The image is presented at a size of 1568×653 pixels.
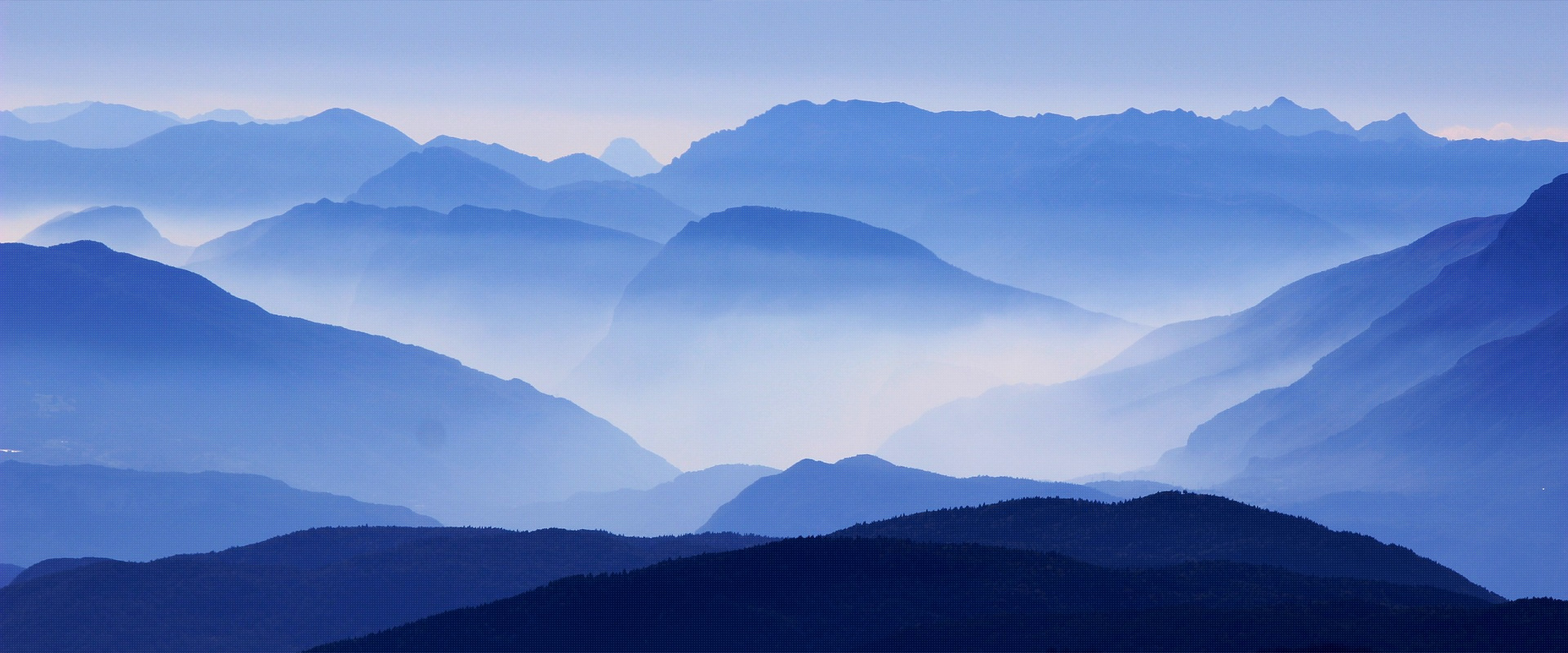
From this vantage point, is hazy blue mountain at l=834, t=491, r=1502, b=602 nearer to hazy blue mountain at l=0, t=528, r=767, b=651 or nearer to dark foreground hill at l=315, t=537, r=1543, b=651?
dark foreground hill at l=315, t=537, r=1543, b=651

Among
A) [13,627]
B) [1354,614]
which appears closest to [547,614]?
[1354,614]

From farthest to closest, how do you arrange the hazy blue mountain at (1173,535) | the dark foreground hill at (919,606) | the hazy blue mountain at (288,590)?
the hazy blue mountain at (288,590) → the hazy blue mountain at (1173,535) → the dark foreground hill at (919,606)

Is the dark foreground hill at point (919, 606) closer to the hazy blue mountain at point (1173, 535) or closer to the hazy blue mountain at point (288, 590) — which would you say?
the hazy blue mountain at point (1173, 535)

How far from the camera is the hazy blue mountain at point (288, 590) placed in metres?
132

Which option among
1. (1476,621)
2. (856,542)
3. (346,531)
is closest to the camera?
(1476,621)

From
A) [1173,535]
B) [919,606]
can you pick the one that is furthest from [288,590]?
[1173,535]

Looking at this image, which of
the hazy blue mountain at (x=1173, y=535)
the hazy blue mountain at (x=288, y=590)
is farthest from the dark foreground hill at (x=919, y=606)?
the hazy blue mountain at (x=288, y=590)

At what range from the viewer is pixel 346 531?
160m

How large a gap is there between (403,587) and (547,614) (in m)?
33.8

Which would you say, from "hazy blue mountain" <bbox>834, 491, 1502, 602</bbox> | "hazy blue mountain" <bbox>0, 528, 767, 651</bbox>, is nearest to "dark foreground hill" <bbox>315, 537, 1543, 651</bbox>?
"hazy blue mountain" <bbox>834, 491, 1502, 602</bbox>

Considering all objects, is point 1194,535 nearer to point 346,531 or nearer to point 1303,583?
point 1303,583

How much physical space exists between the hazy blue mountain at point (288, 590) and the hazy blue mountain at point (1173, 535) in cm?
2105

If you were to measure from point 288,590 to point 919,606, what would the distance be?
59.2 meters

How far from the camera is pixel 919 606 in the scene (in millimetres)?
104250
